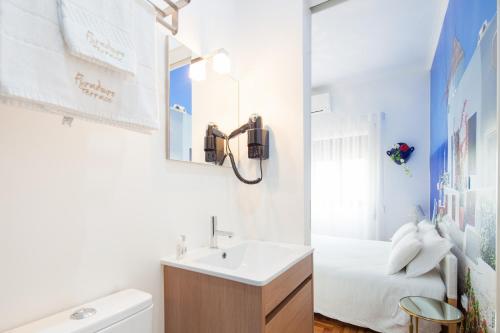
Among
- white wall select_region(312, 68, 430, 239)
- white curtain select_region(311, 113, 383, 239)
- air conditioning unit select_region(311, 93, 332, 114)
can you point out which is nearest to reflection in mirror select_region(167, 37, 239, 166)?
air conditioning unit select_region(311, 93, 332, 114)

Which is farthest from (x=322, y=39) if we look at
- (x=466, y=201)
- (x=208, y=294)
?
(x=208, y=294)

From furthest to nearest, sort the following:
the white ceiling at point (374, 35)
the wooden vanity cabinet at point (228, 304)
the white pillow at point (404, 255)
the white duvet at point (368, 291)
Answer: the white ceiling at point (374, 35) → the white pillow at point (404, 255) → the white duvet at point (368, 291) → the wooden vanity cabinet at point (228, 304)

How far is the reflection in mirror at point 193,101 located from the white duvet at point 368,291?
4.22 feet

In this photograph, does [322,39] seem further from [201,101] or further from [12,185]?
[12,185]

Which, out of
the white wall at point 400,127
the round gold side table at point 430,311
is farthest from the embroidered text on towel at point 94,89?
the white wall at point 400,127

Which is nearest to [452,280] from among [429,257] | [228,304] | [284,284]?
[429,257]

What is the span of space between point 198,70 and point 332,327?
2.08m

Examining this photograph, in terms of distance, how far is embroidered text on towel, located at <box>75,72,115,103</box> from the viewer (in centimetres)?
68

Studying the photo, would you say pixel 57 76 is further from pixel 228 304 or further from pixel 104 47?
pixel 228 304

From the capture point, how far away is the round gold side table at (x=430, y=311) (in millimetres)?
1449

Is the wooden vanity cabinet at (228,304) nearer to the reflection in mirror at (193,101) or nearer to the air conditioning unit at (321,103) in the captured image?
the reflection in mirror at (193,101)

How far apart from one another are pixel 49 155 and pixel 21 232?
0.75 feet

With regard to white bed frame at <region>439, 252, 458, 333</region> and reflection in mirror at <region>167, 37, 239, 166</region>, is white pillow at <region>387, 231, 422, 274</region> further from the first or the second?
reflection in mirror at <region>167, 37, 239, 166</region>

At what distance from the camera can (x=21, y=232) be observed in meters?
0.71
